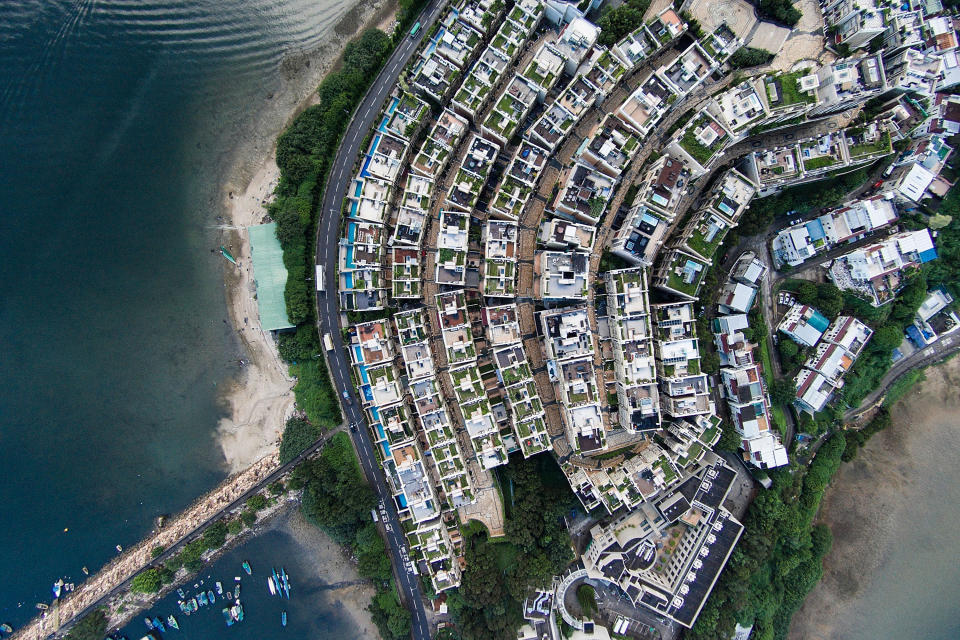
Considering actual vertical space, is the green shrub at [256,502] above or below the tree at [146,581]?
above

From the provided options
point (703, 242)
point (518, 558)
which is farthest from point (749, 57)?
point (518, 558)

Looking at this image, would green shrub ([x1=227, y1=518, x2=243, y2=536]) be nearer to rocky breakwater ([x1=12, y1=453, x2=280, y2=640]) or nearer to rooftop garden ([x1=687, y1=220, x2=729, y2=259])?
rocky breakwater ([x1=12, y1=453, x2=280, y2=640])

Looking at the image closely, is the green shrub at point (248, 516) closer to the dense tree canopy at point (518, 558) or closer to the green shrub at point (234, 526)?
the green shrub at point (234, 526)

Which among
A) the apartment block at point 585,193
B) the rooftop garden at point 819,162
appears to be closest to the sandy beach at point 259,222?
the apartment block at point 585,193

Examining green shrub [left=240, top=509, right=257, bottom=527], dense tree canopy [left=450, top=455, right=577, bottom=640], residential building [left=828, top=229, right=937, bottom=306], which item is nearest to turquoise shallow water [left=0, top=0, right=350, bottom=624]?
green shrub [left=240, top=509, right=257, bottom=527]

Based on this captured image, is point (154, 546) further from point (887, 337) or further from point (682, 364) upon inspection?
point (887, 337)
